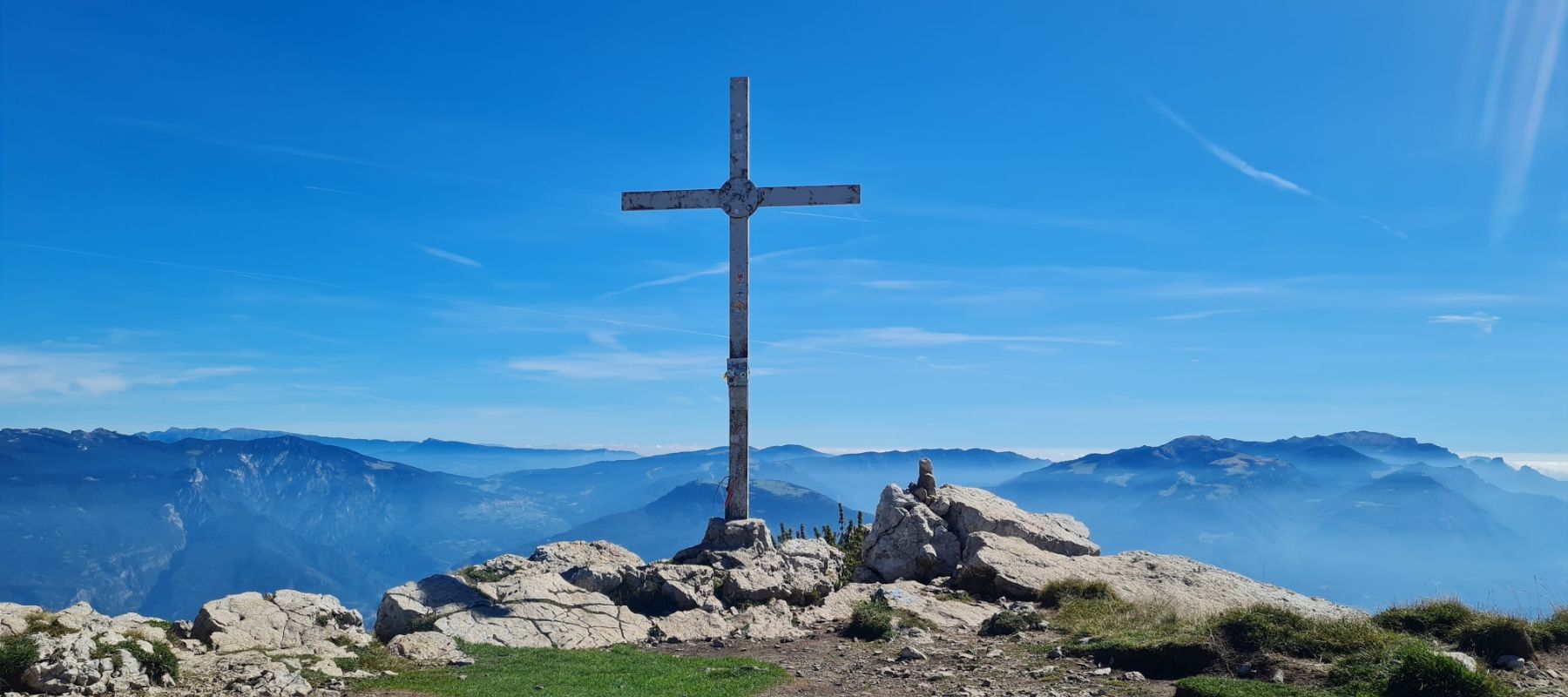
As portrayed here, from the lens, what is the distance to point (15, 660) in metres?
11.8

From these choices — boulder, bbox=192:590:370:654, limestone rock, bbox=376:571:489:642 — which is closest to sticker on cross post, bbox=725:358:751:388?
limestone rock, bbox=376:571:489:642

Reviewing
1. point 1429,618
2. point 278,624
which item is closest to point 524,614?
point 278,624

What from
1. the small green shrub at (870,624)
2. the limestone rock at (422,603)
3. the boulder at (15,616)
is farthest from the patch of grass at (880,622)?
the boulder at (15,616)

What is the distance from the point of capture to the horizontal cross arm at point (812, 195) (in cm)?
A: 2183

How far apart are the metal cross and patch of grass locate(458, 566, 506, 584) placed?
18.1ft

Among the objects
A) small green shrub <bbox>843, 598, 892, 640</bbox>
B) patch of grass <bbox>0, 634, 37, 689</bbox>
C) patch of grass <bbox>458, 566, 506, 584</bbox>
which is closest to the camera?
patch of grass <bbox>0, 634, 37, 689</bbox>

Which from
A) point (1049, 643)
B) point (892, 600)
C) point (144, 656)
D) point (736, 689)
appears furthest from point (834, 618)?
point (144, 656)

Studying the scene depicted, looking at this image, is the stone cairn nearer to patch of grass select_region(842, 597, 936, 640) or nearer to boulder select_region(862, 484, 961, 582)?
boulder select_region(862, 484, 961, 582)

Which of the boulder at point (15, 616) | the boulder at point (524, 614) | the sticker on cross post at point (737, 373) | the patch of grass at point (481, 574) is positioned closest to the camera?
the boulder at point (15, 616)

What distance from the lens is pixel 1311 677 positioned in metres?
12.4

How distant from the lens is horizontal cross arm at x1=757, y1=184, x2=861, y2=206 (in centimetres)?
2183

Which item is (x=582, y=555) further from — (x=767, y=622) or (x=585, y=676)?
(x=585, y=676)

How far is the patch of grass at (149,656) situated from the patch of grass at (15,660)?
2.46 ft

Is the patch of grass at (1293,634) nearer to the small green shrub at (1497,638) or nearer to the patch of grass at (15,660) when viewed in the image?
the small green shrub at (1497,638)
